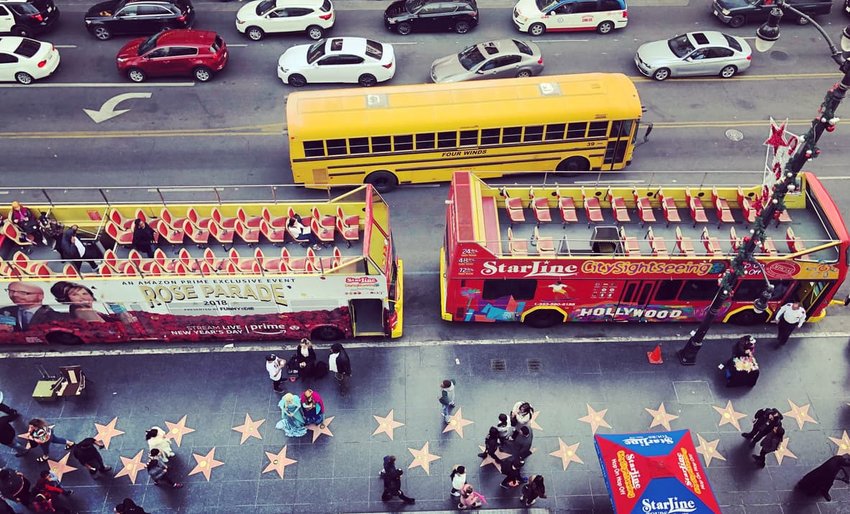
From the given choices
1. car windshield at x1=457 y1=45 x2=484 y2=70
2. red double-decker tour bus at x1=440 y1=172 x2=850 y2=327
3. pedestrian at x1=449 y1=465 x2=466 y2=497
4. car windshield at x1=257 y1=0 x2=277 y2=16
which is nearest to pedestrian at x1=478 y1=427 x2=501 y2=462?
pedestrian at x1=449 y1=465 x2=466 y2=497

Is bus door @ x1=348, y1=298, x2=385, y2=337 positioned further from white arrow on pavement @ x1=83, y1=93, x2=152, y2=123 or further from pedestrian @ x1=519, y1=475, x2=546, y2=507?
white arrow on pavement @ x1=83, y1=93, x2=152, y2=123

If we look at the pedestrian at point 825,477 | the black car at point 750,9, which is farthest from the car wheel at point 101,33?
the pedestrian at point 825,477

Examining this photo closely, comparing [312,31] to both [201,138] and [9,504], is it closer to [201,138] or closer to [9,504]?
[201,138]

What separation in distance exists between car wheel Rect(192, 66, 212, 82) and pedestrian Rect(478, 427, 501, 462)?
1819 cm

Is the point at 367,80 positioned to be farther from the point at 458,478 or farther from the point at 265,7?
the point at 458,478

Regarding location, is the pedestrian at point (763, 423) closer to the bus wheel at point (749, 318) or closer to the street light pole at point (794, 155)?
the street light pole at point (794, 155)

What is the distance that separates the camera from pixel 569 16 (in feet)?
90.9

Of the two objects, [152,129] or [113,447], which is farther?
[152,129]

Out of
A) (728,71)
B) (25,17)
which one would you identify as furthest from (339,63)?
(728,71)

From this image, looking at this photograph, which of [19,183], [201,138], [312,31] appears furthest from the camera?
[312,31]

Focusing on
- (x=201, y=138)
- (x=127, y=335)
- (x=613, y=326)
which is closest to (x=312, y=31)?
(x=201, y=138)

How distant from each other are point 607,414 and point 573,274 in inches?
142

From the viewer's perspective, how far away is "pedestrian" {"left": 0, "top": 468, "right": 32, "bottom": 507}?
13.5 meters

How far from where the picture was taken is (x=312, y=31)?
91.4 ft
